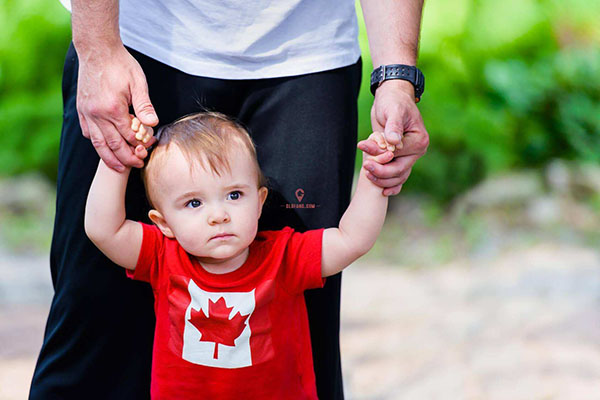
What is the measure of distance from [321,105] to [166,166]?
0.39m

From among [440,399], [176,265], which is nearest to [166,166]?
[176,265]

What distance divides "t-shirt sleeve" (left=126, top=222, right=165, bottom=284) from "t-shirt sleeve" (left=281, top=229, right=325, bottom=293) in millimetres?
270

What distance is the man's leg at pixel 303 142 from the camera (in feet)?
5.54

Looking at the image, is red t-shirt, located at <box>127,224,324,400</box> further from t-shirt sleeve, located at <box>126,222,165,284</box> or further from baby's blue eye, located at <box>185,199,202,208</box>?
baby's blue eye, located at <box>185,199,202,208</box>

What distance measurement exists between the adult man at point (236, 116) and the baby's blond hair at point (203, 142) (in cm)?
9

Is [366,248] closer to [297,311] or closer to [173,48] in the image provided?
[297,311]

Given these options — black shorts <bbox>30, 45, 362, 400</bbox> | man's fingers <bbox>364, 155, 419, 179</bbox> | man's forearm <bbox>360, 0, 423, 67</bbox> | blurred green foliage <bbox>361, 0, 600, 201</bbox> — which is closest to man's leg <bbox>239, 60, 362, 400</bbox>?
black shorts <bbox>30, 45, 362, 400</bbox>

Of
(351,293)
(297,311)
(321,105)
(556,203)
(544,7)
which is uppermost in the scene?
(544,7)

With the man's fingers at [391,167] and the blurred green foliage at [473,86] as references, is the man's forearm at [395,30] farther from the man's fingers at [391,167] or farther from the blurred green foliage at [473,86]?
the blurred green foliage at [473,86]

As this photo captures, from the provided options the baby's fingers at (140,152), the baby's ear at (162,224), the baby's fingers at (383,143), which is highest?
the baby's fingers at (383,143)

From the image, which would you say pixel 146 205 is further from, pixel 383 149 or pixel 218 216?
pixel 383 149

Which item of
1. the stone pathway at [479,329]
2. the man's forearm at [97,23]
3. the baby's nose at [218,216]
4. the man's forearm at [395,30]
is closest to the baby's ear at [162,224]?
the baby's nose at [218,216]

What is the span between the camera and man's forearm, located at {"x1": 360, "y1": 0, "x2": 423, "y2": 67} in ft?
5.39

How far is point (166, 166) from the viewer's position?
1.52 metres
